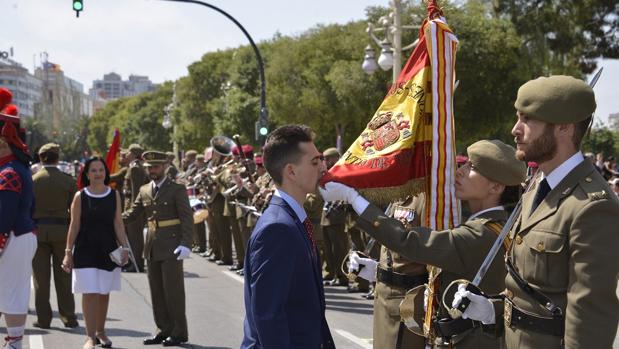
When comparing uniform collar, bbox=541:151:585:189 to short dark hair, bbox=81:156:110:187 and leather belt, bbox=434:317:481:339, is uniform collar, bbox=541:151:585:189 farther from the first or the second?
short dark hair, bbox=81:156:110:187

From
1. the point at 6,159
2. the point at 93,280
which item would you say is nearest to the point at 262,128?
the point at 93,280

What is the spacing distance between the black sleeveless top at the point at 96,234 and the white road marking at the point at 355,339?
258 cm

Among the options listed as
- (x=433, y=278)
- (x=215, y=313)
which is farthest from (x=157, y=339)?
(x=433, y=278)

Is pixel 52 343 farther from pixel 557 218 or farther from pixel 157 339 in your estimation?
pixel 557 218

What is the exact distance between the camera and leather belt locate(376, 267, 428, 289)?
17.7ft

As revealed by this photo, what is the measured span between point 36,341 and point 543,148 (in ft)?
22.6

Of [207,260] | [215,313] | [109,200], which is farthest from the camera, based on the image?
[207,260]

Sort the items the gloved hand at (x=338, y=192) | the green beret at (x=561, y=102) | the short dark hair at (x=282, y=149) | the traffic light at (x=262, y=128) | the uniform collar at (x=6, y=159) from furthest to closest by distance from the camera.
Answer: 1. the traffic light at (x=262, y=128)
2. the uniform collar at (x=6, y=159)
3. the gloved hand at (x=338, y=192)
4. the short dark hair at (x=282, y=149)
5. the green beret at (x=561, y=102)

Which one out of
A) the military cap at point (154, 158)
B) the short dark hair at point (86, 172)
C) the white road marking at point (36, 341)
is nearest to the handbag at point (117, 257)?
the short dark hair at point (86, 172)

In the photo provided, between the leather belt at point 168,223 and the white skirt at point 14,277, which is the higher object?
the leather belt at point 168,223

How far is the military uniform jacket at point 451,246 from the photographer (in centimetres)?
419

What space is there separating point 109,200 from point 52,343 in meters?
1.62

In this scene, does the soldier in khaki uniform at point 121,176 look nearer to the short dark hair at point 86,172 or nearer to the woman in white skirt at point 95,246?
the short dark hair at point 86,172

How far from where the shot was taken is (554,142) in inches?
137
